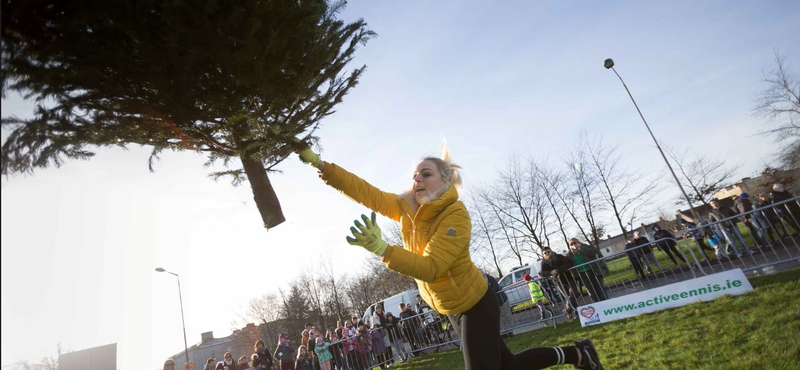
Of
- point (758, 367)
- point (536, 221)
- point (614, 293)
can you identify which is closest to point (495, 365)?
point (758, 367)

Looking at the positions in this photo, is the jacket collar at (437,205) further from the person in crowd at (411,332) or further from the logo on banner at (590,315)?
the person in crowd at (411,332)

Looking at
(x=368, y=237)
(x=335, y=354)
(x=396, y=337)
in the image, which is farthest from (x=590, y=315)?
(x=335, y=354)

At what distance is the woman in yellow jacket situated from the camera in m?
2.30

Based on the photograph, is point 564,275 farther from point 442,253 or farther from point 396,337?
point 442,253

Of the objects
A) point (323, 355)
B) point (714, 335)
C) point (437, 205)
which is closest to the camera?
point (437, 205)

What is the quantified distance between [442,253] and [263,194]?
1.49 metres

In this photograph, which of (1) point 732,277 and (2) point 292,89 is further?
(1) point 732,277

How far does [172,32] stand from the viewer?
1.98 metres

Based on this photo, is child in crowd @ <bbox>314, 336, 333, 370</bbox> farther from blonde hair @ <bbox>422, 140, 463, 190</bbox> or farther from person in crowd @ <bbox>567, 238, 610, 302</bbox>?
blonde hair @ <bbox>422, 140, 463, 190</bbox>

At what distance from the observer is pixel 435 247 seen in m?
2.46

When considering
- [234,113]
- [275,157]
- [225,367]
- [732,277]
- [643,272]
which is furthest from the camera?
[225,367]

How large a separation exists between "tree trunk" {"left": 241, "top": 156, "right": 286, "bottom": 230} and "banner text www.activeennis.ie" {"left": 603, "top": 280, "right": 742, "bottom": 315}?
761 centimetres

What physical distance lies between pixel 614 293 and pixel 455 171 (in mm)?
8425

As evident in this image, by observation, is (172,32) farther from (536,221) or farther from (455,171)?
(536,221)
